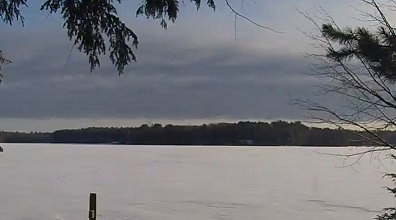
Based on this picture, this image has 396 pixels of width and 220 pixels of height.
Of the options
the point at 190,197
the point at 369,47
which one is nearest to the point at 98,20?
the point at 369,47

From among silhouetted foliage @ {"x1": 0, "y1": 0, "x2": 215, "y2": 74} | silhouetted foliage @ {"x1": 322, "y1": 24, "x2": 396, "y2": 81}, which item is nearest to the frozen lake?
silhouetted foliage @ {"x1": 322, "y1": 24, "x2": 396, "y2": 81}

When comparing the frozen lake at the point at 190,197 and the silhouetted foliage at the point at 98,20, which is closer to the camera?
the silhouetted foliage at the point at 98,20

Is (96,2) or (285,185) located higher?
(96,2)

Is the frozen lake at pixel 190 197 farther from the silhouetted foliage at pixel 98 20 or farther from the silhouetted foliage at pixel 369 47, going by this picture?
the silhouetted foliage at pixel 98 20

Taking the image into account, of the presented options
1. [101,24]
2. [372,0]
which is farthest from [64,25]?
[372,0]

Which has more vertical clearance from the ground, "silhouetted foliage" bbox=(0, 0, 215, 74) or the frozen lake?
"silhouetted foliage" bbox=(0, 0, 215, 74)

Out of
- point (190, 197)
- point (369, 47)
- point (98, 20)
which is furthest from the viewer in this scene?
point (190, 197)

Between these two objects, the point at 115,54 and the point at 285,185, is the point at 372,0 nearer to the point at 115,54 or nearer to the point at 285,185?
the point at 115,54

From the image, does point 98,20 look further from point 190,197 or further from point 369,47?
point 190,197

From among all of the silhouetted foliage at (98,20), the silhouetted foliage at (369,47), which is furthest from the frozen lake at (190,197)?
the silhouetted foliage at (98,20)

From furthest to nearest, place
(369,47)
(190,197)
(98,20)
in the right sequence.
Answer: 1. (190,197)
2. (369,47)
3. (98,20)

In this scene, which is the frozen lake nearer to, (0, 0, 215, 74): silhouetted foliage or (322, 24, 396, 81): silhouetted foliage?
(322, 24, 396, 81): silhouetted foliage

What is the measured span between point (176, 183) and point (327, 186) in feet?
15.1

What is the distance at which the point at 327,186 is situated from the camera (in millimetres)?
18641
